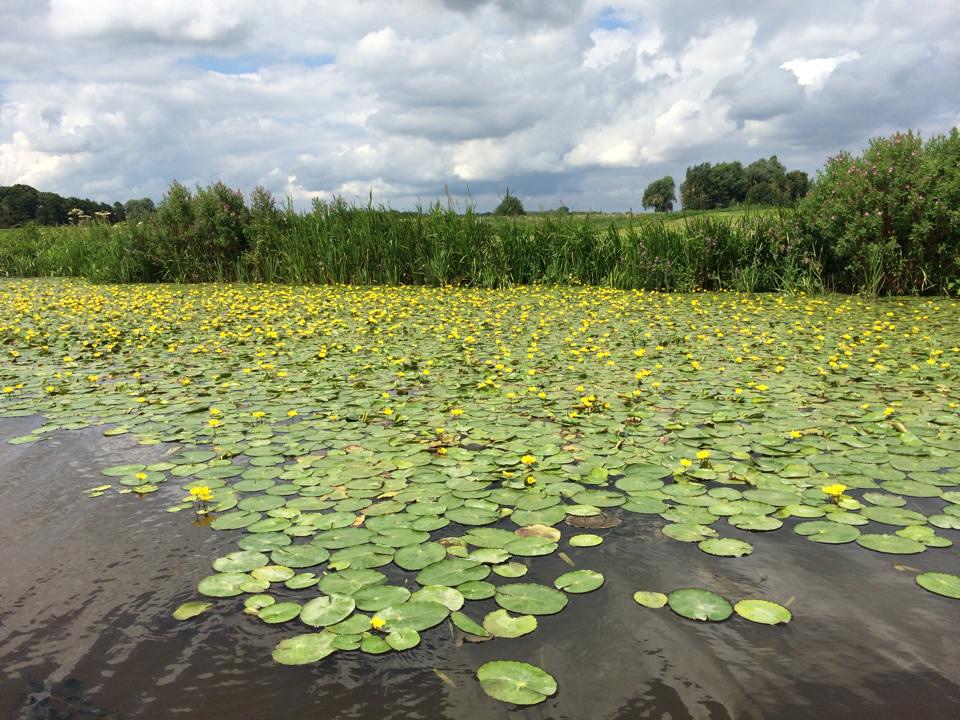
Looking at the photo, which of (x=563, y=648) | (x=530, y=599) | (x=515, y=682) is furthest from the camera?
(x=530, y=599)

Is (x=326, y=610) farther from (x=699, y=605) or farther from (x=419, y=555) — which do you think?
(x=699, y=605)

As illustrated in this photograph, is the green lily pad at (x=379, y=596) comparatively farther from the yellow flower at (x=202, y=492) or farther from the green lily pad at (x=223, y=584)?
the yellow flower at (x=202, y=492)

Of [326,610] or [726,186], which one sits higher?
[726,186]

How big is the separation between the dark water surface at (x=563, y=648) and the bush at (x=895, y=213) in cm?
Result: 842

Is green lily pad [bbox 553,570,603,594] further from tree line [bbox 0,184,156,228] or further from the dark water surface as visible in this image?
tree line [bbox 0,184,156,228]

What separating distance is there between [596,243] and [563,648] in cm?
1036

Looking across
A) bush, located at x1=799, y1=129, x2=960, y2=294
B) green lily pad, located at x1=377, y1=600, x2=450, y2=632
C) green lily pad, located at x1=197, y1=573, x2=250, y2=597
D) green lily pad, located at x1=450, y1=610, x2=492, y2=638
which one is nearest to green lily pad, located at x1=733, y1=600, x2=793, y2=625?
green lily pad, located at x1=450, y1=610, x2=492, y2=638

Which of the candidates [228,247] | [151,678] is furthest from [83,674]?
[228,247]

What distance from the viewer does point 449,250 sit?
11.7m

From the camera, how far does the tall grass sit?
34.9 feet

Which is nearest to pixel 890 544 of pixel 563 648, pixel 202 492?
pixel 563 648

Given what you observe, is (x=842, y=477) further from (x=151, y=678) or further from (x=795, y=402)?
(x=151, y=678)

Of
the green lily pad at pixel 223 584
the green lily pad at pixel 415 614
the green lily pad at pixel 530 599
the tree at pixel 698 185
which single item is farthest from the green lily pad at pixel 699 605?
the tree at pixel 698 185

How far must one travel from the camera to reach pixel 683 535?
2.44 m
